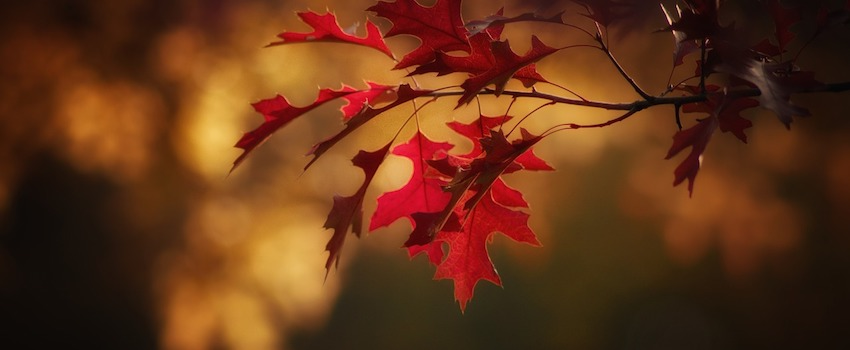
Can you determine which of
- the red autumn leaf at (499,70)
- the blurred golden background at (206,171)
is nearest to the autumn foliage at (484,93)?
the red autumn leaf at (499,70)

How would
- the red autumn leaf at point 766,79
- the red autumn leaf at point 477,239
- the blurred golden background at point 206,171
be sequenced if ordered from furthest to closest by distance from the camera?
1. the blurred golden background at point 206,171
2. the red autumn leaf at point 477,239
3. the red autumn leaf at point 766,79

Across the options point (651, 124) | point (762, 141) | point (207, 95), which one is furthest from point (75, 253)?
point (762, 141)

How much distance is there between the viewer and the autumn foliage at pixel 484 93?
0.44 m

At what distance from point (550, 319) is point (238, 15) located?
2.26 meters

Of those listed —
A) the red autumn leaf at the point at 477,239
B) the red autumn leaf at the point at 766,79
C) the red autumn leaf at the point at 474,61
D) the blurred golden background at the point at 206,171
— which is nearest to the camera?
the red autumn leaf at the point at 766,79

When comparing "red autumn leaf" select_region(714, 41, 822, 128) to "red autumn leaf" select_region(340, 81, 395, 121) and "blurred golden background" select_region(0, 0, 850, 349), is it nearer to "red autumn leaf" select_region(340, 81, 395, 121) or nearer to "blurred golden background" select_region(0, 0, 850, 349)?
"red autumn leaf" select_region(340, 81, 395, 121)

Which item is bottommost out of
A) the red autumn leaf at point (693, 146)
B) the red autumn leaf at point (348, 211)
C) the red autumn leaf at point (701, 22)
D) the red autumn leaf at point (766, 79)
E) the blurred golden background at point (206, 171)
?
the blurred golden background at point (206, 171)

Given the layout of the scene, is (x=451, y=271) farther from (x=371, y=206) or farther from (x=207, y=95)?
(x=207, y=95)

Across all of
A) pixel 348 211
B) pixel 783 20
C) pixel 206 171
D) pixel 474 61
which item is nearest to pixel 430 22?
pixel 474 61

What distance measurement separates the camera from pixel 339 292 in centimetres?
374

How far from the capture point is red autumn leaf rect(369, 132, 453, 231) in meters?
0.69

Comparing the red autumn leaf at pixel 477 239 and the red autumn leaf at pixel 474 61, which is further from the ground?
the red autumn leaf at pixel 474 61

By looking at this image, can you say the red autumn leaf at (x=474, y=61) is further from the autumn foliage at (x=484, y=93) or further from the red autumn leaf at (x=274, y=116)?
the red autumn leaf at (x=274, y=116)

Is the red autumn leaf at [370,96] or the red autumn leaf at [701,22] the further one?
the red autumn leaf at [370,96]
